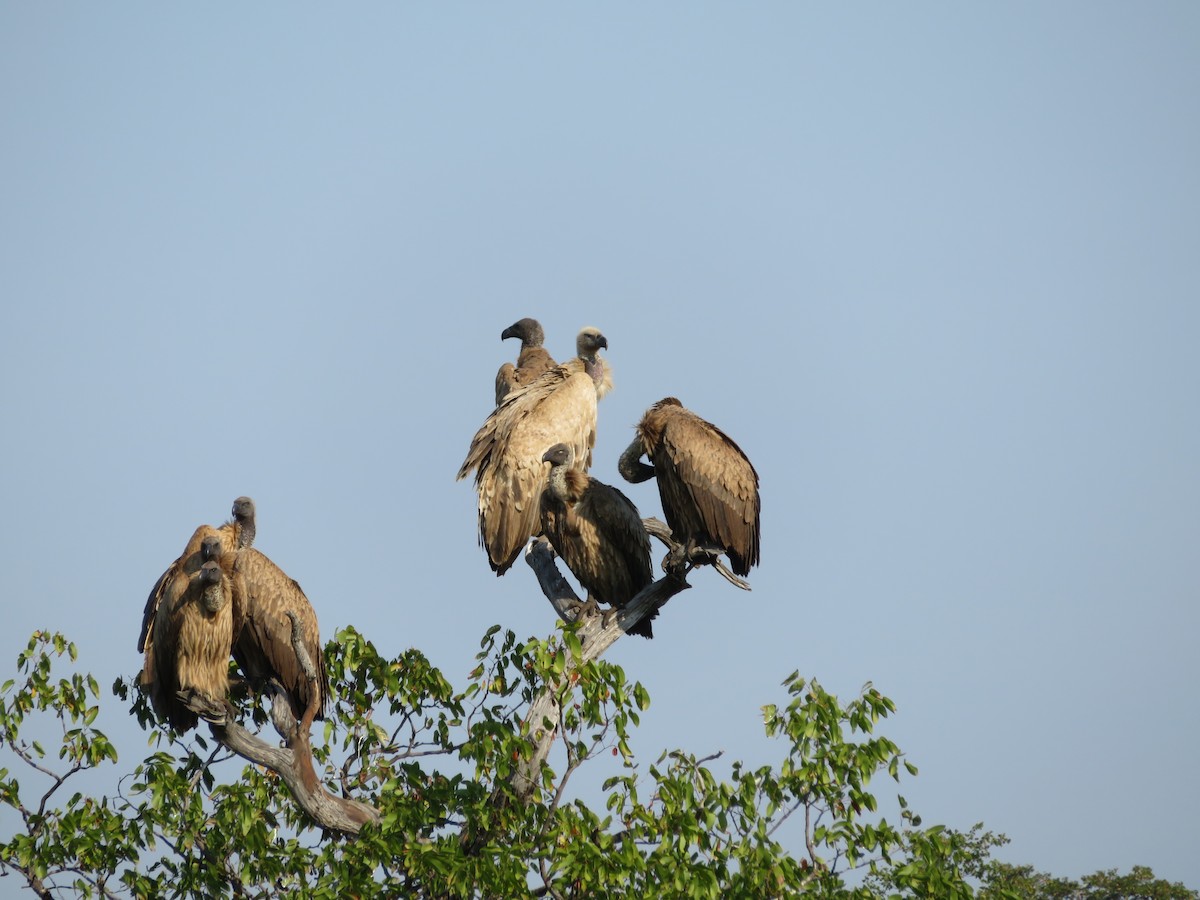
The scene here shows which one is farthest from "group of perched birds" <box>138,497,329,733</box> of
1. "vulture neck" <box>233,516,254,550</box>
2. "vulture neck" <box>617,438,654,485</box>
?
"vulture neck" <box>617,438,654,485</box>

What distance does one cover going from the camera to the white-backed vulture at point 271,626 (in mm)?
8211

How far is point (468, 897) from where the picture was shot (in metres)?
6.27

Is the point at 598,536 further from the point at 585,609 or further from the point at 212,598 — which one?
the point at 212,598

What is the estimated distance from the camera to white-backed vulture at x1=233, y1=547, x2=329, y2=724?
8.21 m

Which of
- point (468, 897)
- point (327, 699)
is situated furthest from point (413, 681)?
point (468, 897)

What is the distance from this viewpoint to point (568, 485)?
8633mm

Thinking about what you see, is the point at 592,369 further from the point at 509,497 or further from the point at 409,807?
the point at 409,807

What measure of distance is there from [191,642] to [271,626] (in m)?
0.51

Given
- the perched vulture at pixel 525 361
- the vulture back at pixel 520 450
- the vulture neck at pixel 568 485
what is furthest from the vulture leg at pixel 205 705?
the perched vulture at pixel 525 361

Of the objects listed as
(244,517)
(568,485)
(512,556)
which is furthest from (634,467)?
(244,517)

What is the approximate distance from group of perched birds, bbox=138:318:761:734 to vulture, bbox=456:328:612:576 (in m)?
0.02

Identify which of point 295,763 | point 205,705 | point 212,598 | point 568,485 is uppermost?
point 568,485

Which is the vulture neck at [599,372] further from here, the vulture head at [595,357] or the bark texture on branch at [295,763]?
the bark texture on branch at [295,763]

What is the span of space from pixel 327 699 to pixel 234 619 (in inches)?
31.9
